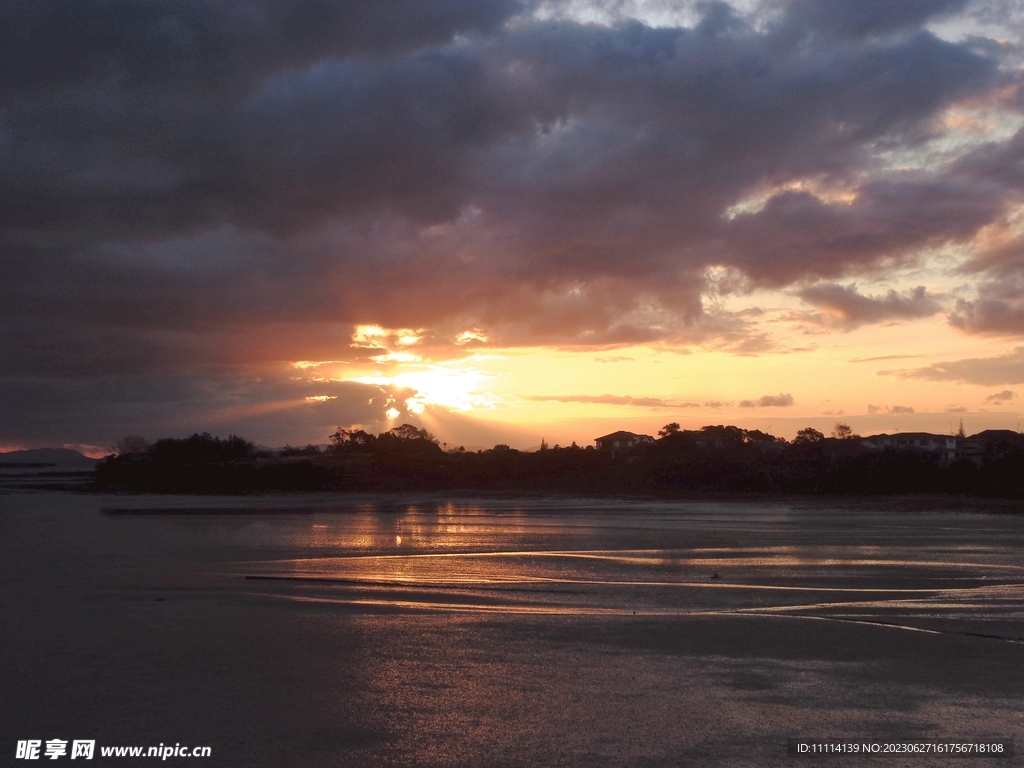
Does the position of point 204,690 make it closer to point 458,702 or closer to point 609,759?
point 458,702

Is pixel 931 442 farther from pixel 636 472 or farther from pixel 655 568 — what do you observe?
pixel 655 568

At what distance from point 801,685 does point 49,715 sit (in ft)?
27.8

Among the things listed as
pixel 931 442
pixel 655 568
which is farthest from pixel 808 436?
pixel 655 568

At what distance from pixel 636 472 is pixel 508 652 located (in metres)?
72.3

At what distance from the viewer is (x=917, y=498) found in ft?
189

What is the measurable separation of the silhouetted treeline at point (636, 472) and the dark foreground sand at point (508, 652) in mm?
44862

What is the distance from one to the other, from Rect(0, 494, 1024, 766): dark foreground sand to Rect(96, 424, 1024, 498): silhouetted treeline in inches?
1766

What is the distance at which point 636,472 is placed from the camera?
8300 cm

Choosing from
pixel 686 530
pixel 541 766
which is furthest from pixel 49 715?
pixel 686 530

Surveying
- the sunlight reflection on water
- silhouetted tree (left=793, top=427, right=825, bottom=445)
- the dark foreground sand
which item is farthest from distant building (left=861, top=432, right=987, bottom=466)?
the dark foreground sand

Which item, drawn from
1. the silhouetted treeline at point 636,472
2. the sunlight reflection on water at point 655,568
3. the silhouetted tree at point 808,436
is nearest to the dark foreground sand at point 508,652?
the sunlight reflection on water at point 655,568

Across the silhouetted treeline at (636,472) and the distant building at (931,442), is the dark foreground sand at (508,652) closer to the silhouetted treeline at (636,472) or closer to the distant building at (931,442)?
the silhouetted treeline at (636,472)

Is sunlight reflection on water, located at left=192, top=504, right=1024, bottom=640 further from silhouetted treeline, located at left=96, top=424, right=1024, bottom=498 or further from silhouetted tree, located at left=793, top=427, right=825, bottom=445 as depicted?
silhouetted tree, located at left=793, top=427, right=825, bottom=445

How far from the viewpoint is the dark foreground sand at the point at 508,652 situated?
8.59 m
